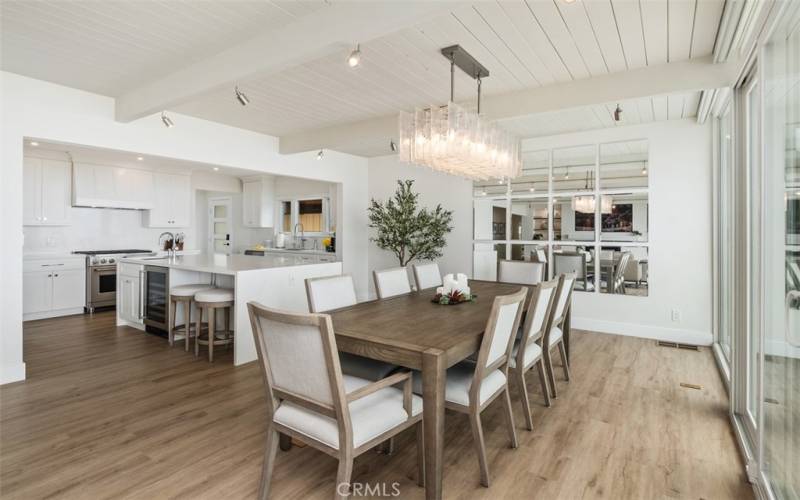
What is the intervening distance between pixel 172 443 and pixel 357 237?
16.0 ft

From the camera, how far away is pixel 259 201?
782cm

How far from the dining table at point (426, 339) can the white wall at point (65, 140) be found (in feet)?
9.43

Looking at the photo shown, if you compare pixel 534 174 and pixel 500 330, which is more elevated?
pixel 534 174

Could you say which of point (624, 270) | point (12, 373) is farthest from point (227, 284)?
point (624, 270)

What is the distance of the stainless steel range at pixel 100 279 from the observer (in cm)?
600

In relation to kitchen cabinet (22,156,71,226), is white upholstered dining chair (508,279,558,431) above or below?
below

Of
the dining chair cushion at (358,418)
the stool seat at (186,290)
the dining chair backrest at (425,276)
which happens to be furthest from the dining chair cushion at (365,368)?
the stool seat at (186,290)

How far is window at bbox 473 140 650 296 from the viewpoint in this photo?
4.90 meters

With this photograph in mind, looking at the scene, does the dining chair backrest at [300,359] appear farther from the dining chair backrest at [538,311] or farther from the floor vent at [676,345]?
the floor vent at [676,345]

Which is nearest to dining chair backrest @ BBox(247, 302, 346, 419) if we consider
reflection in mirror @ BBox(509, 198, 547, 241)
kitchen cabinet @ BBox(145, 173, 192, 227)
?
reflection in mirror @ BBox(509, 198, 547, 241)

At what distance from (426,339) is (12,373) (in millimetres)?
3587

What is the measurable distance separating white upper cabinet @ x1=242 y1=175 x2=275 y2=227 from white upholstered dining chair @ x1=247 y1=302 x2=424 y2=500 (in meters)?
6.49

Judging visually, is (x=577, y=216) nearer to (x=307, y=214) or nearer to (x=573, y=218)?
(x=573, y=218)

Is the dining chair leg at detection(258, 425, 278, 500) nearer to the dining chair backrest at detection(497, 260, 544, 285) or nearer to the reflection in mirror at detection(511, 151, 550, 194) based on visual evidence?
the dining chair backrest at detection(497, 260, 544, 285)
